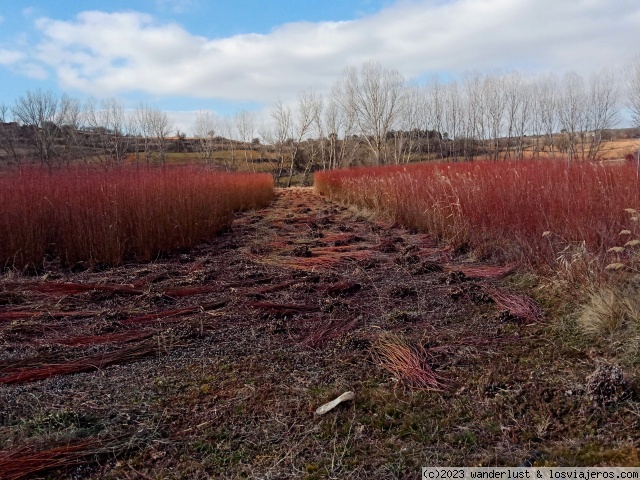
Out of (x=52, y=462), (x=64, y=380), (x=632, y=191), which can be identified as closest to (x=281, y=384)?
(x=52, y=462)

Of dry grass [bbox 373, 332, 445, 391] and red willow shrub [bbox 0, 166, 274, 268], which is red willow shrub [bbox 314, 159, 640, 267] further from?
red willow shrub [bbox 0, 166, 274, 268]

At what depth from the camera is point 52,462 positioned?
1.98m

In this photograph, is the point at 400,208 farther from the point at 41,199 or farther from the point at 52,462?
the point at 52,462

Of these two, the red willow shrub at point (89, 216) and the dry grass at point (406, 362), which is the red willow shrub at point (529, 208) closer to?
the dry grass at point (406, 362)

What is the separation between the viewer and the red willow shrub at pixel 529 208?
4492 mm

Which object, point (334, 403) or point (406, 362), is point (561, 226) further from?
point (334, 403)

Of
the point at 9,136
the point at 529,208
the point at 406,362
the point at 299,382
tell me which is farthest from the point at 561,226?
the point at 9,136

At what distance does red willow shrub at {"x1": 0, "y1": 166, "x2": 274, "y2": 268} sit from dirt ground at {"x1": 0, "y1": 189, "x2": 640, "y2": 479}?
1562mm

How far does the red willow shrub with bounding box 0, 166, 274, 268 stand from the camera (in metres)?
6.38

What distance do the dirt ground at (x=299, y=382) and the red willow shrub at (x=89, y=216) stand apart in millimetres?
1562

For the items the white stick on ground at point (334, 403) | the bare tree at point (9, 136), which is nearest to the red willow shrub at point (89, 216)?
the white stick on ground at point (334, 403)

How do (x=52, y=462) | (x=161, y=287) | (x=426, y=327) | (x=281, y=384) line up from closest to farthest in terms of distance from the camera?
(x=52, y=462) → (x=281, y=384) → (x=426, y=327) → (x=161, y=287)

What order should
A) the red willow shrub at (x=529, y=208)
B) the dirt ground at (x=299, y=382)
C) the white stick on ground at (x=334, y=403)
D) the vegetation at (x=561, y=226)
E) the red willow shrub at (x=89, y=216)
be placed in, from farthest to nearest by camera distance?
the red willow shrub at (x=89, y=216) < the red willow shrub at (x=529, y=208) < the vegetation at (x=561, y=226) < the white stick on ground at (x=334, y=403) < the dirt ground at (x=299, y=382)

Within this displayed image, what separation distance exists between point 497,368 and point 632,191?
3340mm
